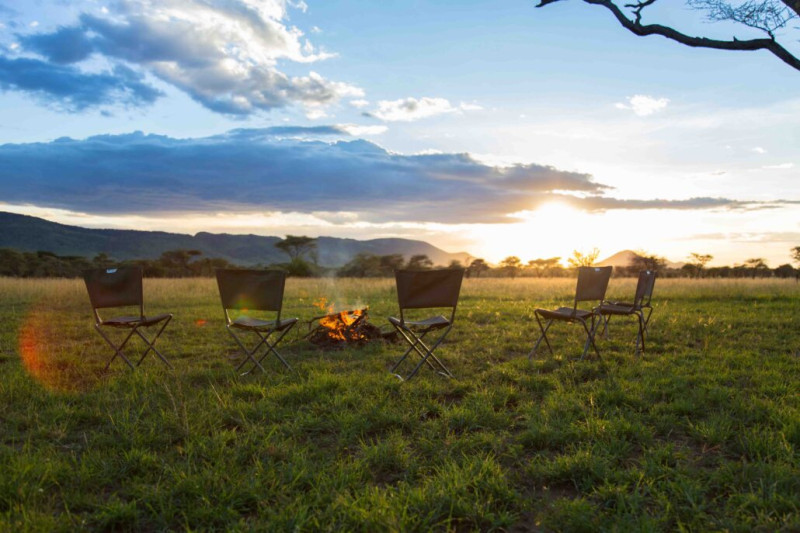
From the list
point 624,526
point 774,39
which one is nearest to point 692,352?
point 624,526

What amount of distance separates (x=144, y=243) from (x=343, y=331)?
66.7 metres

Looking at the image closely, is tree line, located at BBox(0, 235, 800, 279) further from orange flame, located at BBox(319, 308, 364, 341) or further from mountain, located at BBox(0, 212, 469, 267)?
orange flame, located at BBox(319, 308, 364, 341)

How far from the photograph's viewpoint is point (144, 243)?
65.8 meters

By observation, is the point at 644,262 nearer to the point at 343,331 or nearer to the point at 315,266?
the point at 315,266

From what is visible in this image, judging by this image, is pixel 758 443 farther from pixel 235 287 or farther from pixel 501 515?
pixel 235 287

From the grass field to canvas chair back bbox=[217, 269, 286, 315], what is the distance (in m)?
0.64

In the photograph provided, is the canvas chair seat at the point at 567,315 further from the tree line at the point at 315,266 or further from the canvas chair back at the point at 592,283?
the tree line at the point at 315,266

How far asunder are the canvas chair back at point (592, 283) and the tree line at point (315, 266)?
20003 mm

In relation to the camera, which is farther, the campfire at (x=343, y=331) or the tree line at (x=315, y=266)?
the tree line at (x=315, y=266)

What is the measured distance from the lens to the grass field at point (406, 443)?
2.35 meters

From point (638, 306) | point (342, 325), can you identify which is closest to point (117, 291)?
point (342, 325)

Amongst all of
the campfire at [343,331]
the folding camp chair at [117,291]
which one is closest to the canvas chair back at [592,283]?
the campfire at [343,331]

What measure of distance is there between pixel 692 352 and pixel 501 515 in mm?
4438

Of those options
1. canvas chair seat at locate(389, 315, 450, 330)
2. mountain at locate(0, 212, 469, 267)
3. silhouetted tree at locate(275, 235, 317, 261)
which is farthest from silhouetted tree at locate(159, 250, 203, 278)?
canvas chair seat at locate(389, 315, 450, 330)
